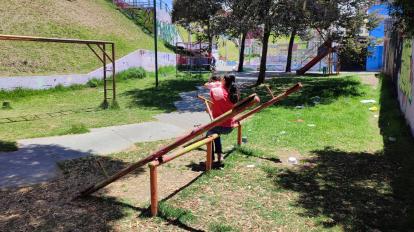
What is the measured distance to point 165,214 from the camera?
14.3 ft

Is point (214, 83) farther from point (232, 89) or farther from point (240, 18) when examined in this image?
point (240, 18)

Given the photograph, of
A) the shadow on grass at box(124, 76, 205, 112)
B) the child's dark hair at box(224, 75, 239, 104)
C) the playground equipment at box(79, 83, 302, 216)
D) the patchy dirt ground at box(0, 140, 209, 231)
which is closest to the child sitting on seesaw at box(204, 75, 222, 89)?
the child's dark hair at box(224, 75, 239, 104)

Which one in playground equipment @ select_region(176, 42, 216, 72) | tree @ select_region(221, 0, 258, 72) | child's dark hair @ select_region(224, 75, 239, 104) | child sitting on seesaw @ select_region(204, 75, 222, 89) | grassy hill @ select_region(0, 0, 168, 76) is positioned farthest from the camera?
playground equipment @ select_region(176, 42, 216, 72)

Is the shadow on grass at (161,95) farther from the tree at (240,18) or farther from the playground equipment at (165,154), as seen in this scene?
the playground equipment at (165,154)

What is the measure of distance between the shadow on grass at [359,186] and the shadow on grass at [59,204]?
2.38 m

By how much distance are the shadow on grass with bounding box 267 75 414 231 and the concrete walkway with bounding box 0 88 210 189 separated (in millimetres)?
3306

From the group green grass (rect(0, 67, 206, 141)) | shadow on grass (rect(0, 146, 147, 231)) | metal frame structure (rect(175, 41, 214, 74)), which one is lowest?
shadow on grass (rect(0, 146, 147, 231))

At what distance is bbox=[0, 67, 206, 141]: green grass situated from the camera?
925 centimetres

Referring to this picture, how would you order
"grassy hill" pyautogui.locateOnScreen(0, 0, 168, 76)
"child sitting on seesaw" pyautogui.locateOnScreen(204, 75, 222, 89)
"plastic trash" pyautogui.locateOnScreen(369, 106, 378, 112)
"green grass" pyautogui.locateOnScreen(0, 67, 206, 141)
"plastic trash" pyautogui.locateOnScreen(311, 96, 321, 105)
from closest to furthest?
"child sitting on seesaw" pyautogui.locateOnScreen(204, 75, 222, 89)
"green grass" pyautogui.locateOnScreen(0, 67, 206, 141)
"plastic trash" pyautogui.locateOnScreen(369, 106, 378, 112)
"plastic trash" pyautogui.locateOnScreen(311, 96, 321, 105)
"grassy hill" pyautogui.locateOnScreen(0, 0, 168, 76)

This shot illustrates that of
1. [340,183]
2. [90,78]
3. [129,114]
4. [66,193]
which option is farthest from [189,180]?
[90,78]

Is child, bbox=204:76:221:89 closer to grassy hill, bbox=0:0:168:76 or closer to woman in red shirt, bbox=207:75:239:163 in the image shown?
woman in red shirt, bbox=207:75:239:163

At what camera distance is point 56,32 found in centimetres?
2116

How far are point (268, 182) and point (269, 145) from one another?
2014mm

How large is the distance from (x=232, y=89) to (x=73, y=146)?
3647 mm
